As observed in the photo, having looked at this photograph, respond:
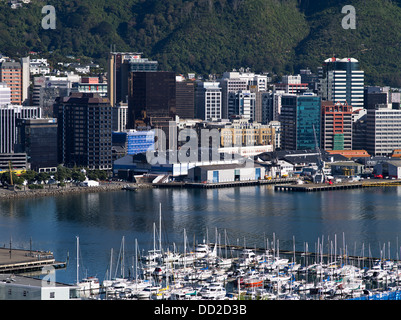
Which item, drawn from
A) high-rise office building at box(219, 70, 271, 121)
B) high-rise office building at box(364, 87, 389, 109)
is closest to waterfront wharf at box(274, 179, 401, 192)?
high-rise office building at box(219, 70, 271, 121)

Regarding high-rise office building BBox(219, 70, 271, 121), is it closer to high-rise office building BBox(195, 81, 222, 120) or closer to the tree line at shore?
high-rise office building BBox(195, 81, 222, 120)

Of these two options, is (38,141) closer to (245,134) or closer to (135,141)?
(135,141)

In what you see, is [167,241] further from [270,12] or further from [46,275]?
[270,12]

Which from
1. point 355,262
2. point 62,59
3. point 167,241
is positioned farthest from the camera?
point 62,59
